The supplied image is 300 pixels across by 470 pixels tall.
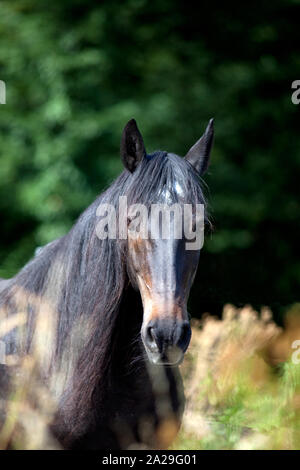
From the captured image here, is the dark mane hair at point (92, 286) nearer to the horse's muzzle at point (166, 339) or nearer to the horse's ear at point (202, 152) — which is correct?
the horse's ear at point (202, 152)

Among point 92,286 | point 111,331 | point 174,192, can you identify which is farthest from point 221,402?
point 174,192

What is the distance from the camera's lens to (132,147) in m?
A: 2.39

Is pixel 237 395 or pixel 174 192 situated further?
pixel 237 395

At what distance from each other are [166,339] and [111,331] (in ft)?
1.32

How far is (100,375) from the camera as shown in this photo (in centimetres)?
233

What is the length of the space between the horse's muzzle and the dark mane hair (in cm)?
34

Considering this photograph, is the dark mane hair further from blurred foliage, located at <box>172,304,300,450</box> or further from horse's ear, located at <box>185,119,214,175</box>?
blurred foliage, located at <box>172,304,300,450</box>

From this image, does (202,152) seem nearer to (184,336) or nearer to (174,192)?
(174,192)

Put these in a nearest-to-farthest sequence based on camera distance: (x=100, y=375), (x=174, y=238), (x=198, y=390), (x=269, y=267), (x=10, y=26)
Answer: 1. (x=174, y=238)
2. (x=100, y=375)
3. (x=198, y=390)
4. (x=10, y=26)
5. (x=269, y=267)

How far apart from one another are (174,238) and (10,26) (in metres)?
4.35

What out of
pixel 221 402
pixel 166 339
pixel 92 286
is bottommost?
pixel 221 402
